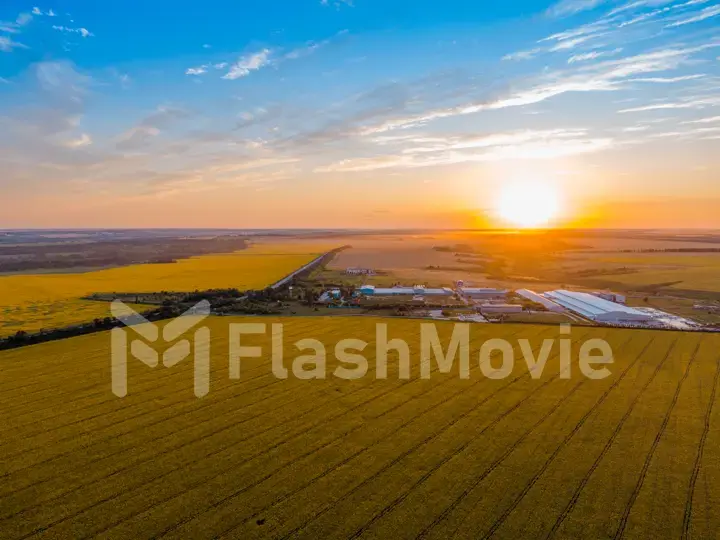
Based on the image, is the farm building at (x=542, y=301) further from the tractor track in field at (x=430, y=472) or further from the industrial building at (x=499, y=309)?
the tractor track in field at (x=430, y=472)

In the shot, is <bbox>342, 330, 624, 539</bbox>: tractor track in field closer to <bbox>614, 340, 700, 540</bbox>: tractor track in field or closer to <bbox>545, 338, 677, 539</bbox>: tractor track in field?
<bbox>545, 338, 677, 539</bbox>: tractor track in field

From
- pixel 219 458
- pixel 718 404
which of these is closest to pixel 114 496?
pixel 219 458

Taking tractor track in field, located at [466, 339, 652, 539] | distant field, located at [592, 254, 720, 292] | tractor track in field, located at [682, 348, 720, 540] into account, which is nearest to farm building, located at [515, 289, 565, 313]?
tractor track in field, located at [466, 339, 652, 539]

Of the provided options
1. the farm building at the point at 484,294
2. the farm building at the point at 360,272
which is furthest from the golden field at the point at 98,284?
the farm building at the point at 484,294

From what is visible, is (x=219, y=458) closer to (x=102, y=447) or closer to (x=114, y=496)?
(x=114, y=496)

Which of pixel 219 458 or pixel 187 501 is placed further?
pixel 219 458
